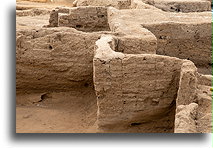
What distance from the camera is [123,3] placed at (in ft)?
39.4

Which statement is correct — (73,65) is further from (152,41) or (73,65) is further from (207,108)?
(207,108)

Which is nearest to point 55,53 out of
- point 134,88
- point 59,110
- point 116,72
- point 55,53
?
point 55,53

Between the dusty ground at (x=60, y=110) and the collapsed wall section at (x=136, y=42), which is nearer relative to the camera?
the dusty ground at (x=60, y=110)

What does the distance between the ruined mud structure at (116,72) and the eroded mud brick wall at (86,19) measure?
0.03m

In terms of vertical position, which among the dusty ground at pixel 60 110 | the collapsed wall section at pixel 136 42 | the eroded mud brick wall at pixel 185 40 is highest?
the collapsed wall section at pixel 136 42

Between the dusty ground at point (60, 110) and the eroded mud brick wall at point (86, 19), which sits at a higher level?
the eroded mud brick wall at point (86, 19)

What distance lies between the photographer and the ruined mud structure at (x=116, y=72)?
529 cm

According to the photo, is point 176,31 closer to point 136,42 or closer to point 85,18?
point 136,42

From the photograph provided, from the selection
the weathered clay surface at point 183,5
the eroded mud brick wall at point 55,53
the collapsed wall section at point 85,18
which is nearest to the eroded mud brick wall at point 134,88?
the eroded mud brick wall at point 55,53

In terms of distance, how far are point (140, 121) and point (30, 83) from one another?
2.64 metres

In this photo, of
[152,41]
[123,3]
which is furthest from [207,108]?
[123,3]

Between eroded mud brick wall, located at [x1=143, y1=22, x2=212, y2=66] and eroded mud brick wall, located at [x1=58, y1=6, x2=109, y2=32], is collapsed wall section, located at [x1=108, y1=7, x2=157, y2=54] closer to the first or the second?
eroded mud brick wall, located at [x1=143, y1=22, x2=212, y2=66]

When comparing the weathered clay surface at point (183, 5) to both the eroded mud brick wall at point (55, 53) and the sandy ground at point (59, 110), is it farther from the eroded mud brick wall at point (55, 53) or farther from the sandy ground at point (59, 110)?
the sandy ground at point (59, 110)

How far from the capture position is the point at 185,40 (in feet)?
28.2
